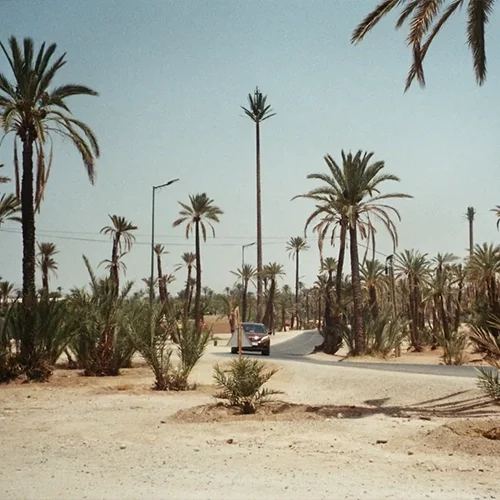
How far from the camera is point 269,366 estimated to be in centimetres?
2472

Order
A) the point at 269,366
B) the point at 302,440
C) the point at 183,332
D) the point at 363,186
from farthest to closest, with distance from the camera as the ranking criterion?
the point at 363,186, the point at 269,366, the point at 183,332, the point at 302,440

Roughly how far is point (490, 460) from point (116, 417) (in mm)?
7870

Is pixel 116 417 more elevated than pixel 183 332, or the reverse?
pixel 183 332

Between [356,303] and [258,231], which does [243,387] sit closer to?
[356,303]

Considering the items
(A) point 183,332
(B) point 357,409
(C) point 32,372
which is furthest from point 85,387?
(B) point 357,409

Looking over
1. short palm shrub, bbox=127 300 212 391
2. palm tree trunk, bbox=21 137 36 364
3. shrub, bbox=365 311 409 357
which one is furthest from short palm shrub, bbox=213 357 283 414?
shrub, bbox=365 311 409 357

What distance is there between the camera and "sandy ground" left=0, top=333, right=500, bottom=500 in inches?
310

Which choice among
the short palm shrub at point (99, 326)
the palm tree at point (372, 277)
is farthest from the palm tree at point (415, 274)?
the short palm shrub at point (99, 326)

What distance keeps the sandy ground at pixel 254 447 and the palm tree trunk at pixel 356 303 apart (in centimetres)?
1529

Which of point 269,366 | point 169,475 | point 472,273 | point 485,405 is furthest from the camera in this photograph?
point 472,273

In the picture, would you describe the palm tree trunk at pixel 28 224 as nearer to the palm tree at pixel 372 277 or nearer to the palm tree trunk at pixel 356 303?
the palm tree trunk at pixel 356 303

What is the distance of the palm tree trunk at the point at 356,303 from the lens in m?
33.2

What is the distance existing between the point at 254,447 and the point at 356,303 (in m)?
23.3

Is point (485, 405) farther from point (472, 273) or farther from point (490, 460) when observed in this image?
point (472, 273)
